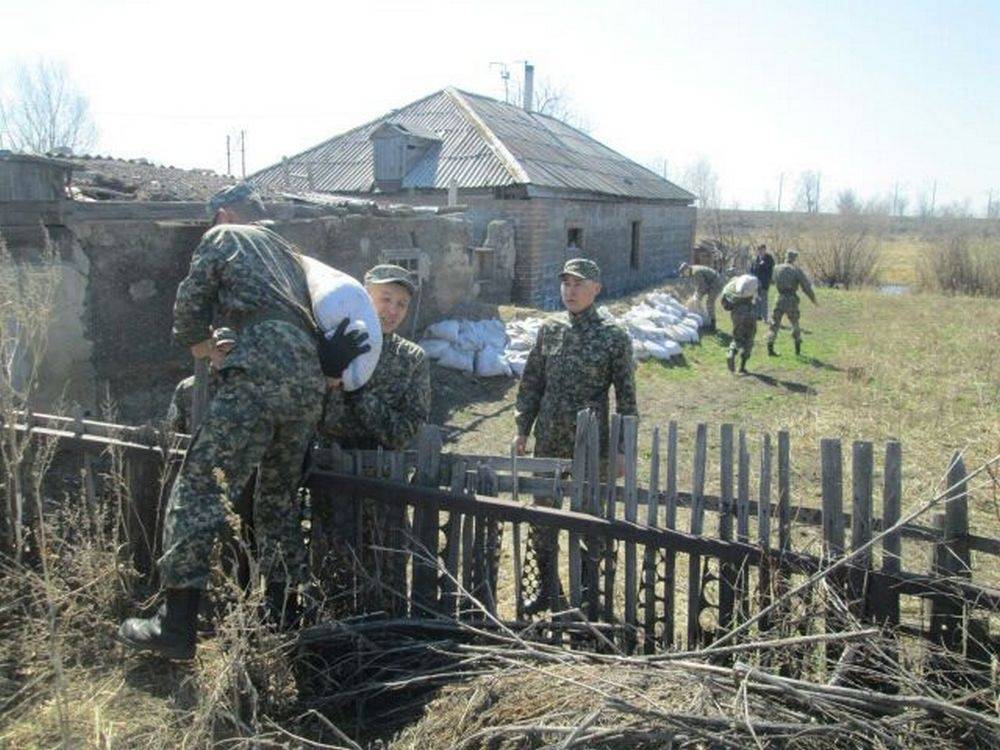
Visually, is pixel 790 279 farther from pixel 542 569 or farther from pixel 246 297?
pixel 246 297

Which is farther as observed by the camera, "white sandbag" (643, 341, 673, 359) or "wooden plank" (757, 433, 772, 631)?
"white sandbag" (643, 341, 673, 359)

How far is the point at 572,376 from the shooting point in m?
4.05

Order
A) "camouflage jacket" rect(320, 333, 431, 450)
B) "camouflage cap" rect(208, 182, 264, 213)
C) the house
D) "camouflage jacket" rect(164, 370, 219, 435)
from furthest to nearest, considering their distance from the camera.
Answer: the house < "camouflage jacket" rect(164, 370, 219, 435) < "camouflage jacket" rect(320, 333, 431, 450) < "camouflage cap" rect(208, 182, 264, 213)

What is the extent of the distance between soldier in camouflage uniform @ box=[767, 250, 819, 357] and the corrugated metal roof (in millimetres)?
4943

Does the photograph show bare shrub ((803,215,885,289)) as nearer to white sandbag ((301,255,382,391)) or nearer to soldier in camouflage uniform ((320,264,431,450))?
soldier in camouflage uniform ((320,264,431,450))

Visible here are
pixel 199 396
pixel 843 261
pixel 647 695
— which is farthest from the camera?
pixel 843 261

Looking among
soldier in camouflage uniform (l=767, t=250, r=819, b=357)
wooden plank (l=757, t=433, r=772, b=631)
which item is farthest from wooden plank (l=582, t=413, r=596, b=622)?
soldier in camouflage uniform (l=767, t=250, r=819, b=357)

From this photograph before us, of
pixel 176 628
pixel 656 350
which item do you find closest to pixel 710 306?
pixel 656 350

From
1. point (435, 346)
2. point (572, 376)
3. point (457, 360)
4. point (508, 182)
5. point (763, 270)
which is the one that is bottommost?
point (457, 360)

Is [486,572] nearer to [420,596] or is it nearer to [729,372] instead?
[420,596]

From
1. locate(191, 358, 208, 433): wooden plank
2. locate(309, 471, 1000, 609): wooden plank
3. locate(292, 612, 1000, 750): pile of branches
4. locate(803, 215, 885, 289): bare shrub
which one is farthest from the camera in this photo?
locate(803, 215, 885, 289): bare shrub

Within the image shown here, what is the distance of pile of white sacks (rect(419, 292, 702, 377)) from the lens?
9852 mm

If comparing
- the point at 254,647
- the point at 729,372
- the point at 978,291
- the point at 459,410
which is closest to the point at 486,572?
the point at 254,647

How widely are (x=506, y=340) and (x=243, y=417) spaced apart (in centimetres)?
792
